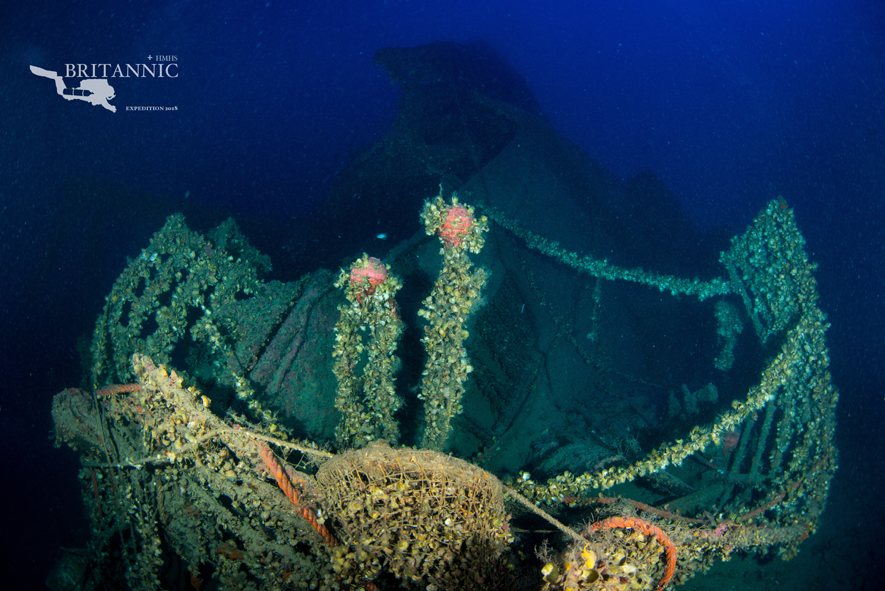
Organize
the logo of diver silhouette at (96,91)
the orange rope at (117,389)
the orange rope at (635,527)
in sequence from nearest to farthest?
the orange rope at (635,527)
the orange rope at (117,389)
the logo of diver silhouette at (96,91)

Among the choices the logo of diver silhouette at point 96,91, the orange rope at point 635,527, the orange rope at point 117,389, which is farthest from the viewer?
the logo of diver silhouette at point 96,91

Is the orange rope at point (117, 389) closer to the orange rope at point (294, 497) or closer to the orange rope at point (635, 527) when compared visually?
the orange rope at point (294, 497)

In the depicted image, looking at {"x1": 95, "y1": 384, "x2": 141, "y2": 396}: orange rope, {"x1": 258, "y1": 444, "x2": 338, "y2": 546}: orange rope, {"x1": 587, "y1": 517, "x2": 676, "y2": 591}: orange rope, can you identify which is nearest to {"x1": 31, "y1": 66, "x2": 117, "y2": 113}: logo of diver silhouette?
{"x1": 95, "y1": 384, "x2": 141, "y2": 396}: orange rope

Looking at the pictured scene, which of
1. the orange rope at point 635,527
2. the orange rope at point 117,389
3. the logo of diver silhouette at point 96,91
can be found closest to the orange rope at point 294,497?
the orange rope at point 117,389

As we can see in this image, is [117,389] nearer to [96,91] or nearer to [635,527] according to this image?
[635,527]

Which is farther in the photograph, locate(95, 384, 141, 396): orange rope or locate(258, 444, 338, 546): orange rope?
locate(95, 384, 141, 396): orange rope

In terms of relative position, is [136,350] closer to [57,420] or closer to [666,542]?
[57,420]

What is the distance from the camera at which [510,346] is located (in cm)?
539

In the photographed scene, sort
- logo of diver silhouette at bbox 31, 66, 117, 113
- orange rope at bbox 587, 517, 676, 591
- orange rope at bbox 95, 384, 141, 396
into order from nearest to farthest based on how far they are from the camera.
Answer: orange rope at bbox 587, 517, 676, 591
orange rope at bbox 95, 384, 141, 396
logo of diver silhouette at bbox 31, 66, 117, 113

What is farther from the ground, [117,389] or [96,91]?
[96,91]

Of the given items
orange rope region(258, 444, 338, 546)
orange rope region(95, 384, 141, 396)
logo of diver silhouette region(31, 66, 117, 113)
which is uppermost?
logo of diver silhouette region(31, 66, 117, 113)

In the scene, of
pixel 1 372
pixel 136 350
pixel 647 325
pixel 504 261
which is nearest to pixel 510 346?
pixel 504 261

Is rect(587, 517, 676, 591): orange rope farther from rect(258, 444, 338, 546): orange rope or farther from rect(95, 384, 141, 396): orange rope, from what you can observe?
rect(95, 384, 141, 396): orange rope

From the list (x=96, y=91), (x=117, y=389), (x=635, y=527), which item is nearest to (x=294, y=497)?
(x=117, y=389)
